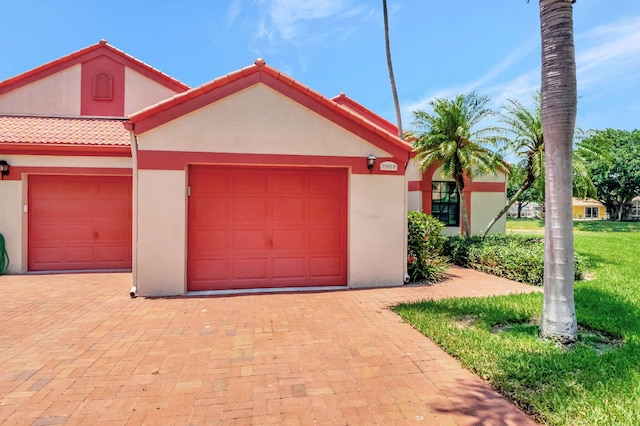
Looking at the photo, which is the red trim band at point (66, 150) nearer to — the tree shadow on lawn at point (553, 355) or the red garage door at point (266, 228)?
the red garage door at point (266, 228)

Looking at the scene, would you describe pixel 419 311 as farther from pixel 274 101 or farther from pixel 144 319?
pixel 274 101

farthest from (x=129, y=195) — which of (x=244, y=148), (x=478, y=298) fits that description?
(x=478, y=298)

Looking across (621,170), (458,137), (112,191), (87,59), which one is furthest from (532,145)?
(621,170)

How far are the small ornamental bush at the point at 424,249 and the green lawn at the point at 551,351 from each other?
6.83ft

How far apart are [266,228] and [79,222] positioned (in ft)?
19.4

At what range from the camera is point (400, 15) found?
14508 mm

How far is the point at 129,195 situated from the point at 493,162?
13089 millimetres

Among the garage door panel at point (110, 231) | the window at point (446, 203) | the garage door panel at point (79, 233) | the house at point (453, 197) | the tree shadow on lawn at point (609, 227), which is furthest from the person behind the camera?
the tree shadow on lawn at point (609, 227)

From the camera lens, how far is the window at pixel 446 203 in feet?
53.5

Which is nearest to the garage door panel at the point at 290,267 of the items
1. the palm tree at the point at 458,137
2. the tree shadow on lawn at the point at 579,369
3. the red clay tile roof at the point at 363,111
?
the tree shadow on lawn at the point at 579,369

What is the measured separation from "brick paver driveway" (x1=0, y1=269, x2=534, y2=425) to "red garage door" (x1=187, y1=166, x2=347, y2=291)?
3.52 ft

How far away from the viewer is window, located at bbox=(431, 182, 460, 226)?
16.3 m

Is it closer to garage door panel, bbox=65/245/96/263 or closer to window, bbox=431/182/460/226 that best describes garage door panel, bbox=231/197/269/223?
garage door panel, bbox=65/245/96/263

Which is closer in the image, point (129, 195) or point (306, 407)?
point (306, 407)
